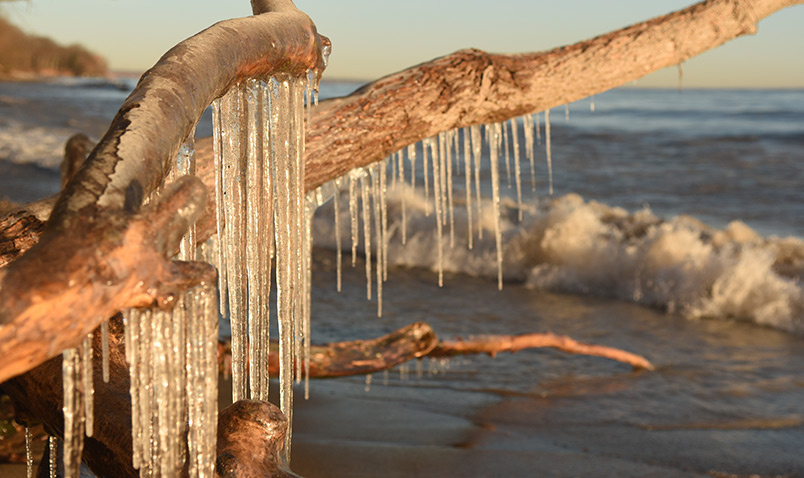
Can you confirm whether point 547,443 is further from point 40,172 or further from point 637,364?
point 40,172

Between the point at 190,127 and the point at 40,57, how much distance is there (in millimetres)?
64422

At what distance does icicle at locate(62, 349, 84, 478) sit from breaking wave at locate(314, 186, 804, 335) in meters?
6.59

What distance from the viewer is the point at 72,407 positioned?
1729mm

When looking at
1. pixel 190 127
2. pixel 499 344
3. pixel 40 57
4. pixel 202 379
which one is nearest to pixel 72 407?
pixel 202 379

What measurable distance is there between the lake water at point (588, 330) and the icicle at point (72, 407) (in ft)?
9.62

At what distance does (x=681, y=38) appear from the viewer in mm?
4434

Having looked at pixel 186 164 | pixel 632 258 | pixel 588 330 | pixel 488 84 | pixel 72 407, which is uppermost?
pixel 488 84

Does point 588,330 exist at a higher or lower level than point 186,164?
lower

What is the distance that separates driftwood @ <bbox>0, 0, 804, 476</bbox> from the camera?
60.1 inches

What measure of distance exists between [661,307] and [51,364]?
7696 mm

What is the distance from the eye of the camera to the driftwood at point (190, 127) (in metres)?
1.53

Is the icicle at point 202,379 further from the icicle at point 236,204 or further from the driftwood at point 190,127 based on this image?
the icicle at point 236,204

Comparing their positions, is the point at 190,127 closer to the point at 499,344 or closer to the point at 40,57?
the point at 499,344

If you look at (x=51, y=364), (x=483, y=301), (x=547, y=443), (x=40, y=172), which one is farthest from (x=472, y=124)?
(x=40, y=172)
